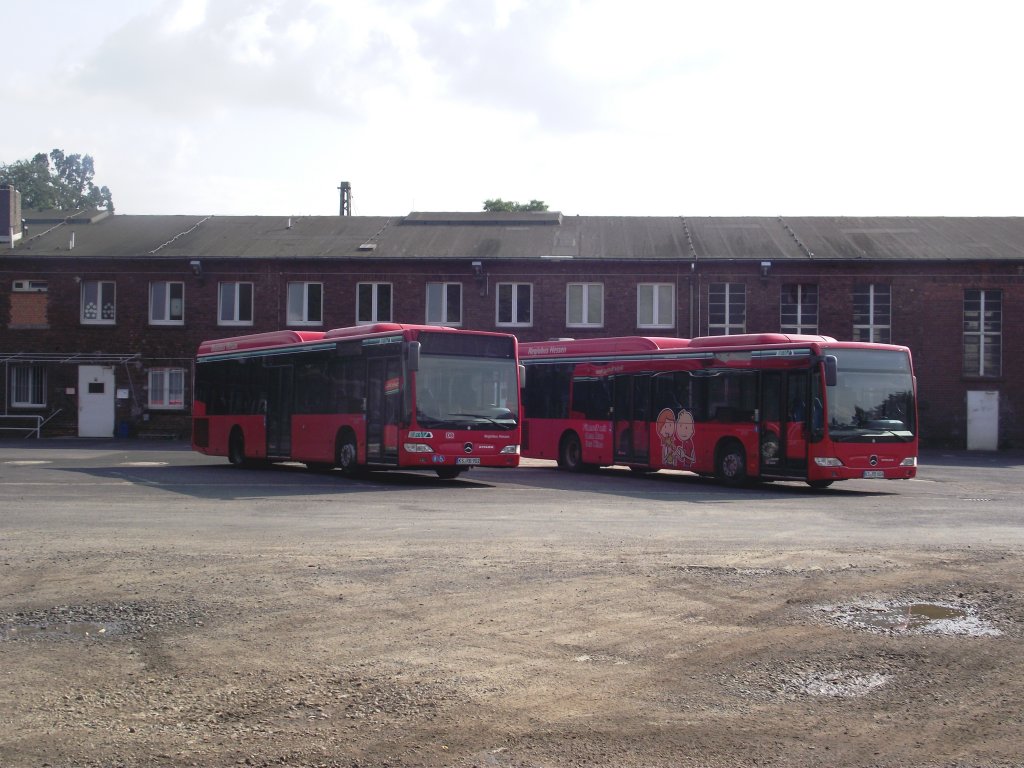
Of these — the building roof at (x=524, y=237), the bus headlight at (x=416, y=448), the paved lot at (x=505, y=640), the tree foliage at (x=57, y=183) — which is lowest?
the paved lot at (x=505, y=640)

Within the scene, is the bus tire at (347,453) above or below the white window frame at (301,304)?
below

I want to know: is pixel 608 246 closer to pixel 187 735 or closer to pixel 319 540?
pixel 319 540

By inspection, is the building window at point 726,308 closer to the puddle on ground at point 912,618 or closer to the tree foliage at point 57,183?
the puddle on ground at point 912,618

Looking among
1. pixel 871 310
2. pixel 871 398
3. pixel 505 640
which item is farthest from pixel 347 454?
pixel 871 310

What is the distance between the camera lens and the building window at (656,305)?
44.5 metres

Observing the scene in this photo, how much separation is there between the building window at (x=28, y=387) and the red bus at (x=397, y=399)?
893 inches

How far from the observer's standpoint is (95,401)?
4522 centimetres

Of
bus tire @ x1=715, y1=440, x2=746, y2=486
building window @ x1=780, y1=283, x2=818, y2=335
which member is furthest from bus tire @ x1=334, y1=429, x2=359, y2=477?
building window @ x1=780, y1=283, x2=818, y2=335

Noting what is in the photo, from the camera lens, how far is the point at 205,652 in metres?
7.60

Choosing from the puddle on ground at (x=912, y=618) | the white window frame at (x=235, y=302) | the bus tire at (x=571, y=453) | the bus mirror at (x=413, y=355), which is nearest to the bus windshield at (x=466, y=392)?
the bus mirror at (x=413, y=355)

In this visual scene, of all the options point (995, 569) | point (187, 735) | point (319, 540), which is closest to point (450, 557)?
point (319, 540)

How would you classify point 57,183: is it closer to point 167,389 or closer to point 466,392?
point 167,389

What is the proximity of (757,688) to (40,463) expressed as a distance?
25.1 meters

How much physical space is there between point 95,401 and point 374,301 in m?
11.4
